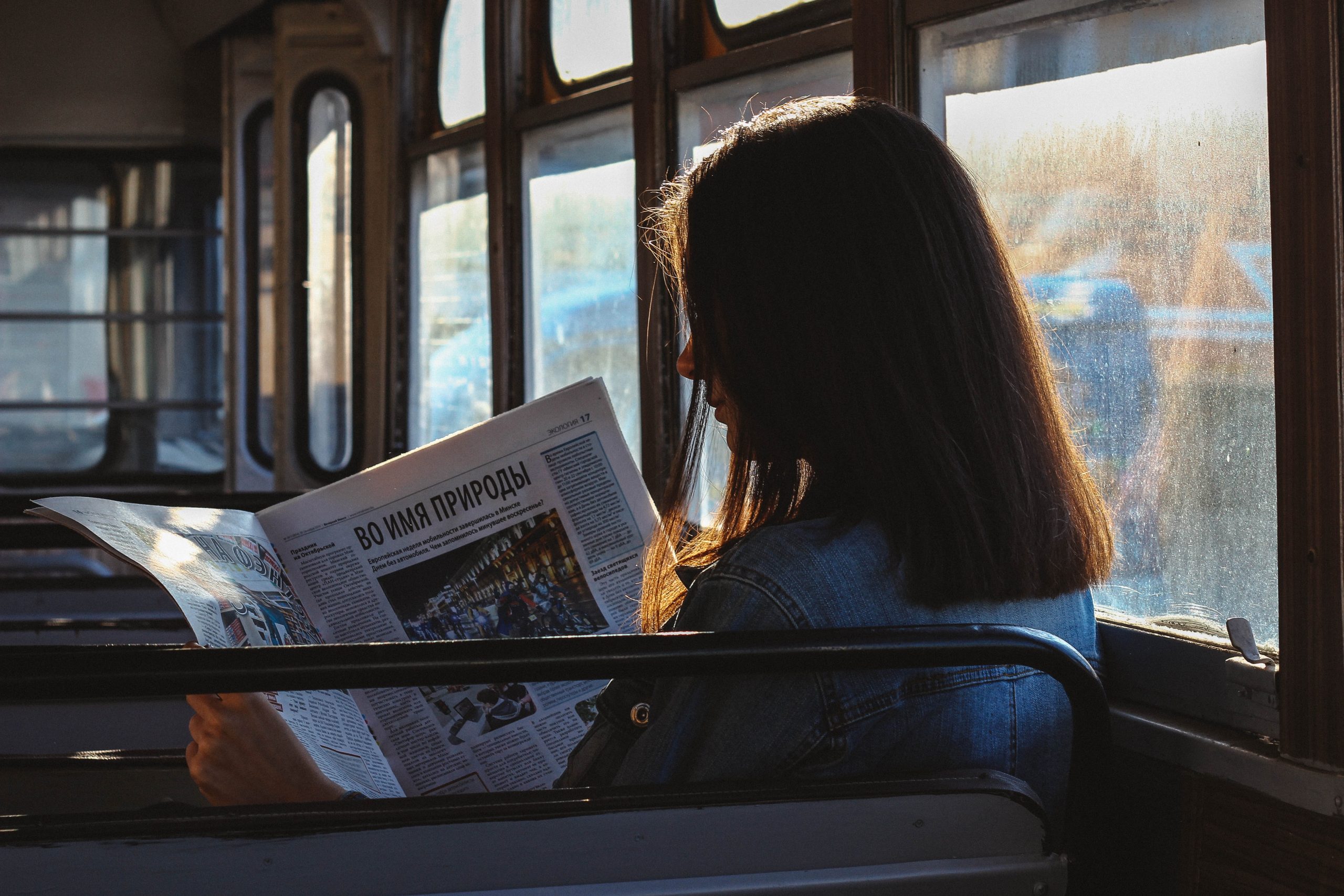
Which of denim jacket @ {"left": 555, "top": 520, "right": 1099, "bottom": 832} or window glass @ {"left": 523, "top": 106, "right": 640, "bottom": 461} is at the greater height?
window glass @ {"left": 523, "top": 106, "right": 640, "bottom": 461}

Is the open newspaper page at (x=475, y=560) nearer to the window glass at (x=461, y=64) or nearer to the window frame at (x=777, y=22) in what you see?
the window frame at (x=777, y=22)

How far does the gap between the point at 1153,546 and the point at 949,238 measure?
0.55 metres

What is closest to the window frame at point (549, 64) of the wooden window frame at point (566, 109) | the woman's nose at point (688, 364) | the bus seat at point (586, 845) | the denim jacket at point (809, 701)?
the wooden window frame at point (566, 109)

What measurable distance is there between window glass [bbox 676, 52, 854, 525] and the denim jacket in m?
0.94

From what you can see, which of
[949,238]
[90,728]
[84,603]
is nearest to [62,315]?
[84,603]

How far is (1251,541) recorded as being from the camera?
1192mm

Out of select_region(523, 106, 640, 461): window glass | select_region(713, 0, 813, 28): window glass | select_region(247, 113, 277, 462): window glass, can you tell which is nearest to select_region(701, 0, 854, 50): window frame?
select_region(713, 0, 813, 28): window glass

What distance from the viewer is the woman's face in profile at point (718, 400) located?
39.1 inches

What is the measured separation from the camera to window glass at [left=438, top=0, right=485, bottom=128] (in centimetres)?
361

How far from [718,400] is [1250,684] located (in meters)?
0.57

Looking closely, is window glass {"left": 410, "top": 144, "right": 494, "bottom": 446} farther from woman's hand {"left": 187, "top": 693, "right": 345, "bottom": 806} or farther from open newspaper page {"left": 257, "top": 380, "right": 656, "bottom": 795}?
woman's hand {"left": 187, "top": 693, "right": 345, "bottom": 806}

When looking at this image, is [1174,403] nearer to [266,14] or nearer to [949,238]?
[949,238]

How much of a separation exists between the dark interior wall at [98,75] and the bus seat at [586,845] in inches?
177

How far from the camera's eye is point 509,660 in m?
0.80
